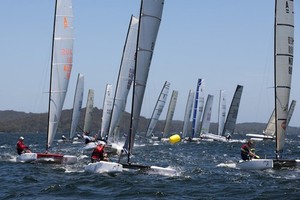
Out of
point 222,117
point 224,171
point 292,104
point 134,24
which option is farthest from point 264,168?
point 292,104

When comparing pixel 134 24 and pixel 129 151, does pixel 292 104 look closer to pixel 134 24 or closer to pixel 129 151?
pixel 134 24

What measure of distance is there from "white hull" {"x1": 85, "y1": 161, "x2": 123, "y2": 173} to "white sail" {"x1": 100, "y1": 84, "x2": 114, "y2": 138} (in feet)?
72.1

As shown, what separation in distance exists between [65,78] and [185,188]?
44.4 ft

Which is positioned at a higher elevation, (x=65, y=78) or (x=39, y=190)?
(x=65, y=78)

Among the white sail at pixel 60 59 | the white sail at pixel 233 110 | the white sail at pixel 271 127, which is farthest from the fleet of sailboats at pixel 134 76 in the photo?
the white sail at pixel 271 127

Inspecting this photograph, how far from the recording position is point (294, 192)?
18844 millimetres

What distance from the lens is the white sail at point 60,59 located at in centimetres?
3050

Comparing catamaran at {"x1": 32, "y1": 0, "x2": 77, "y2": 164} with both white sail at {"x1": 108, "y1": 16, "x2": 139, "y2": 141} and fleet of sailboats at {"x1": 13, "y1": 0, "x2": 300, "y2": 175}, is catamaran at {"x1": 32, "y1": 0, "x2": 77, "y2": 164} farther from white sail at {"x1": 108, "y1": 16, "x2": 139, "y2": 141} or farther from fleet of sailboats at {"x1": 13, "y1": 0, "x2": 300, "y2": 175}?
white sail at {"x1": 108, "y1": 16, "x2": 139, "y2": 141}

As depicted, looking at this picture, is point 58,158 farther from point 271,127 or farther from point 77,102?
point 271,127

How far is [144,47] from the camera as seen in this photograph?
2373 cm

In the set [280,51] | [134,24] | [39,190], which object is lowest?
[39,190]

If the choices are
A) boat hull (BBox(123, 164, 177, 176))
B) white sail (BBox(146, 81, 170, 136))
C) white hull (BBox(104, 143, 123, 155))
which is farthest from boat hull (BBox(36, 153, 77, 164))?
white sail (BBox(146, 81, 170, 136))

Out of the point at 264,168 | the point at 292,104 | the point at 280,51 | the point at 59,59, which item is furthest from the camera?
the point at 292,104

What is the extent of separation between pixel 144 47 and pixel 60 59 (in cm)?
843
